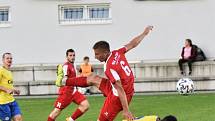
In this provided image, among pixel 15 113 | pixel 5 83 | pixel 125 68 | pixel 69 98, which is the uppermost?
pixel 125 68

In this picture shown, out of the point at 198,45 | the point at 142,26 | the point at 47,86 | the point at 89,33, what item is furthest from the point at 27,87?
the point at 198,45

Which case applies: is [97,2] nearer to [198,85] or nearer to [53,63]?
[53,63]

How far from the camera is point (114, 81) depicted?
37.3ft

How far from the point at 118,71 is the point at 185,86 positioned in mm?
13589

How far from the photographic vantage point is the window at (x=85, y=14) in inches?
1139

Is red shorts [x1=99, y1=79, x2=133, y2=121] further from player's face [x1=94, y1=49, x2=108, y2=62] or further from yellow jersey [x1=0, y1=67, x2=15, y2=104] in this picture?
yellow jersey [x1=0, y1=67, x2=15, y2=104]

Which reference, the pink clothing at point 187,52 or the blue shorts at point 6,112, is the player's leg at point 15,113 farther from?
the pink clothing at point 187,52

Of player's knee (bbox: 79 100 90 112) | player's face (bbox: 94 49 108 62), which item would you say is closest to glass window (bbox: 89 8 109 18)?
player's knee (bbox: 79 100 90 112)

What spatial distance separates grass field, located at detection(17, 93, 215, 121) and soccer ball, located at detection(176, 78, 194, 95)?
Answer: 0.41m

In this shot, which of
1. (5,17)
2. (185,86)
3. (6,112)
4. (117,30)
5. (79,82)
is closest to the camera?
(79,82)

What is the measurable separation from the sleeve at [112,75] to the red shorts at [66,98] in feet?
17.9

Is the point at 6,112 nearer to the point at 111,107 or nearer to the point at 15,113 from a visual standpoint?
the point at 15,113

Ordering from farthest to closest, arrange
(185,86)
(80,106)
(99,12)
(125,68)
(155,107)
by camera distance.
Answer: (99,12), (185,86), (155,107), (80,106), (125,68)

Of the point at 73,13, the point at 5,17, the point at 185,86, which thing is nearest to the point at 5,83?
the point at 185,86
